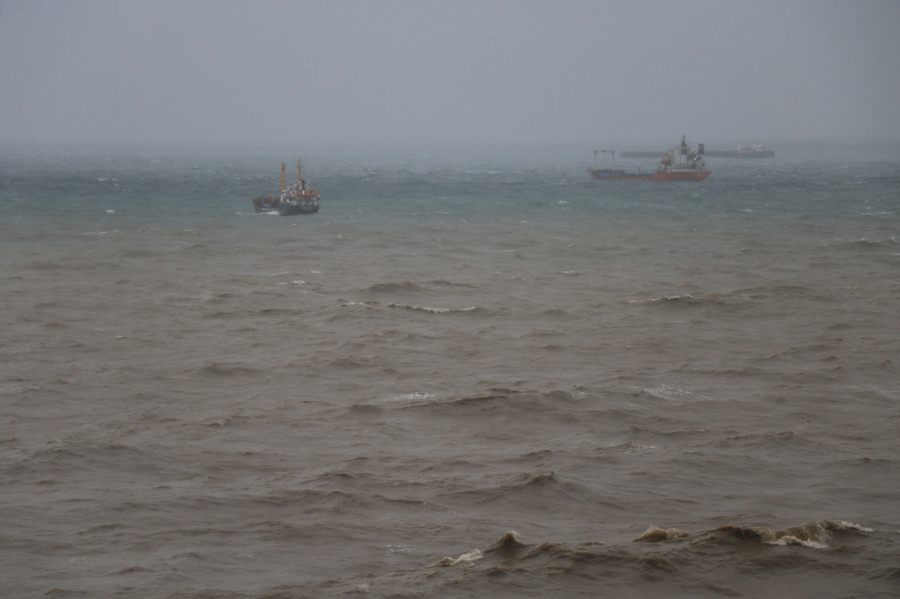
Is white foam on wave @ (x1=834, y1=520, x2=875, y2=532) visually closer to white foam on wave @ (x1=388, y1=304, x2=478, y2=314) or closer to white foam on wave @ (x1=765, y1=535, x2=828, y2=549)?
white foam on wave @ (x1=765, y1=535, x2=828, y2=549)

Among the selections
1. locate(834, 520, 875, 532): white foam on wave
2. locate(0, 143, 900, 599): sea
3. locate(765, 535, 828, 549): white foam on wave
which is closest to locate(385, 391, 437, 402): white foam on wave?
locate(0, 143, 900, 599): sea

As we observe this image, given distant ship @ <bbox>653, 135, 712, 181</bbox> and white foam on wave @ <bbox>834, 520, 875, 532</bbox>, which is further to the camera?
distant ship @ <bbox>653, 135, 712, 181</bbox>

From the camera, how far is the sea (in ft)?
76.4

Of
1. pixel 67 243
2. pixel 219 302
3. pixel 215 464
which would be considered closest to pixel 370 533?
pixel 215 464

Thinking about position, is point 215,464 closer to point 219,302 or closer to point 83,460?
point 83,460

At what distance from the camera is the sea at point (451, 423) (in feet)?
76.4

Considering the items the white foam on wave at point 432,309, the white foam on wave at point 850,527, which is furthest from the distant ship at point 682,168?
the white foam on wave at point 850,527

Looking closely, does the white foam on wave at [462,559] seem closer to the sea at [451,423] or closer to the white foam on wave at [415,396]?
the sea at [451,423]

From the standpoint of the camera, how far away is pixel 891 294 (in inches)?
2282

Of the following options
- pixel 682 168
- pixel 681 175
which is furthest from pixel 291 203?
pixel 682 168

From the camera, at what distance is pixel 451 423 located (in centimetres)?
3472

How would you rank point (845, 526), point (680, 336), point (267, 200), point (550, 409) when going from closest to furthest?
1. point (845, 526)
2. point (550, 409)
3. point (680, 336)
4. point (267, 200)

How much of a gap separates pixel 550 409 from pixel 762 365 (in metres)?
10.4

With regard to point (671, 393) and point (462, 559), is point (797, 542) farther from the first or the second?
point (671, 393)
